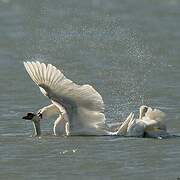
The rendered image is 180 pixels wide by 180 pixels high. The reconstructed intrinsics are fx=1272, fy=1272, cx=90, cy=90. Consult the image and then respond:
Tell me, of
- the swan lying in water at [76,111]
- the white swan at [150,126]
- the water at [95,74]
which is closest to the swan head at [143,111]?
the swan lying in water at [76,111]

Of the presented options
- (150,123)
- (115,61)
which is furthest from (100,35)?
(150,123)

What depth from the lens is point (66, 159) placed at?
14055 millimetres

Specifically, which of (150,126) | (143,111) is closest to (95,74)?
(143,111)

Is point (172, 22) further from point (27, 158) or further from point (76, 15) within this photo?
point (27, 158)

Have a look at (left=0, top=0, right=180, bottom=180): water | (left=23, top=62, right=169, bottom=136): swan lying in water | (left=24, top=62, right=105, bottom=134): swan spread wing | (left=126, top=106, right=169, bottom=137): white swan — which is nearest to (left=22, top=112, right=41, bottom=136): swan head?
(left=23, top=62, right=169, bottom=136): swan lying in water

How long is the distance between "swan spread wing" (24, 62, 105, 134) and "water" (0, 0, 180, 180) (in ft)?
1.22

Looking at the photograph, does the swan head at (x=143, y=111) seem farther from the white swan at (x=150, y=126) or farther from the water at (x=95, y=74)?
the water at (x=95, y=74)

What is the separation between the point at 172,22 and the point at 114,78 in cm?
426

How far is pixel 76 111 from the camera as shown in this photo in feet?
52.6

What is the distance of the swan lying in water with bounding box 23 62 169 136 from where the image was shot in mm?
15609

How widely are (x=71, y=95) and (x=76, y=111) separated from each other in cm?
35

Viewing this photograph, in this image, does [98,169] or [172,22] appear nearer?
[98,169]

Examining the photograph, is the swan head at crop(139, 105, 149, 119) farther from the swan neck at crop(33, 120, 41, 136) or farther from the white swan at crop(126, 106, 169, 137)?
the swan neck at crop(33, 120, 41, 136)

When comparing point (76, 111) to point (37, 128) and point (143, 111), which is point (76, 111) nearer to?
point (37, 128)
